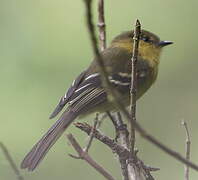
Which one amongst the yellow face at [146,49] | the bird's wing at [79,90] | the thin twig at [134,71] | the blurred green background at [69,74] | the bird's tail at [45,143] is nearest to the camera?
the thin twig at [134,71]

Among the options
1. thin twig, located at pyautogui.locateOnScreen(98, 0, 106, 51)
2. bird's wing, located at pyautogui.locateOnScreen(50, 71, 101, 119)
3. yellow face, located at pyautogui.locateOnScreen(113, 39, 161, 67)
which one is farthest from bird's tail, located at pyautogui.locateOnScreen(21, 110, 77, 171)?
yellow face, located at pyautogui.locateOnScreen(113, 39, 161, 67)

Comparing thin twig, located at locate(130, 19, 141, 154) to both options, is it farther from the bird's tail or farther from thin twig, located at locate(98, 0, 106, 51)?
thin twig, located at locate(98, 0, 106, 51)

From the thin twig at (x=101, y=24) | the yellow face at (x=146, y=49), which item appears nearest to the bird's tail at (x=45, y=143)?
the thin twig at (x=101, y=24)

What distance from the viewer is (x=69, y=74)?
5.45 meters

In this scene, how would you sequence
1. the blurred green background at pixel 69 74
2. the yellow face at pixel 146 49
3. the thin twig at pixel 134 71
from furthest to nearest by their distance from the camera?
the blurred green background at pixel 69 74 < the yellow face at pixel 146 49 < the thin twig at pixel 134 71

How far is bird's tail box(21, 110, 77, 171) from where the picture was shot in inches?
128

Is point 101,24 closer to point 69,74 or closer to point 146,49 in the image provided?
point 146,49

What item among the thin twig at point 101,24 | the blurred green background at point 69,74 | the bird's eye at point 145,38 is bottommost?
the blurred green background at point 69,74

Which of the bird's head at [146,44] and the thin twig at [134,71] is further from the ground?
the thin twig at [134,71]

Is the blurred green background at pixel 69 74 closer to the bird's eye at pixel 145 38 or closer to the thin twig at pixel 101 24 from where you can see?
the bird's eye at pixel 145 38

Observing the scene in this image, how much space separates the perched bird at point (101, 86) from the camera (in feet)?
11.7

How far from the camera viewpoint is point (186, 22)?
5.72 m

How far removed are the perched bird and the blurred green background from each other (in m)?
0.85

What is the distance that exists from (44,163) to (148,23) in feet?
5.40
